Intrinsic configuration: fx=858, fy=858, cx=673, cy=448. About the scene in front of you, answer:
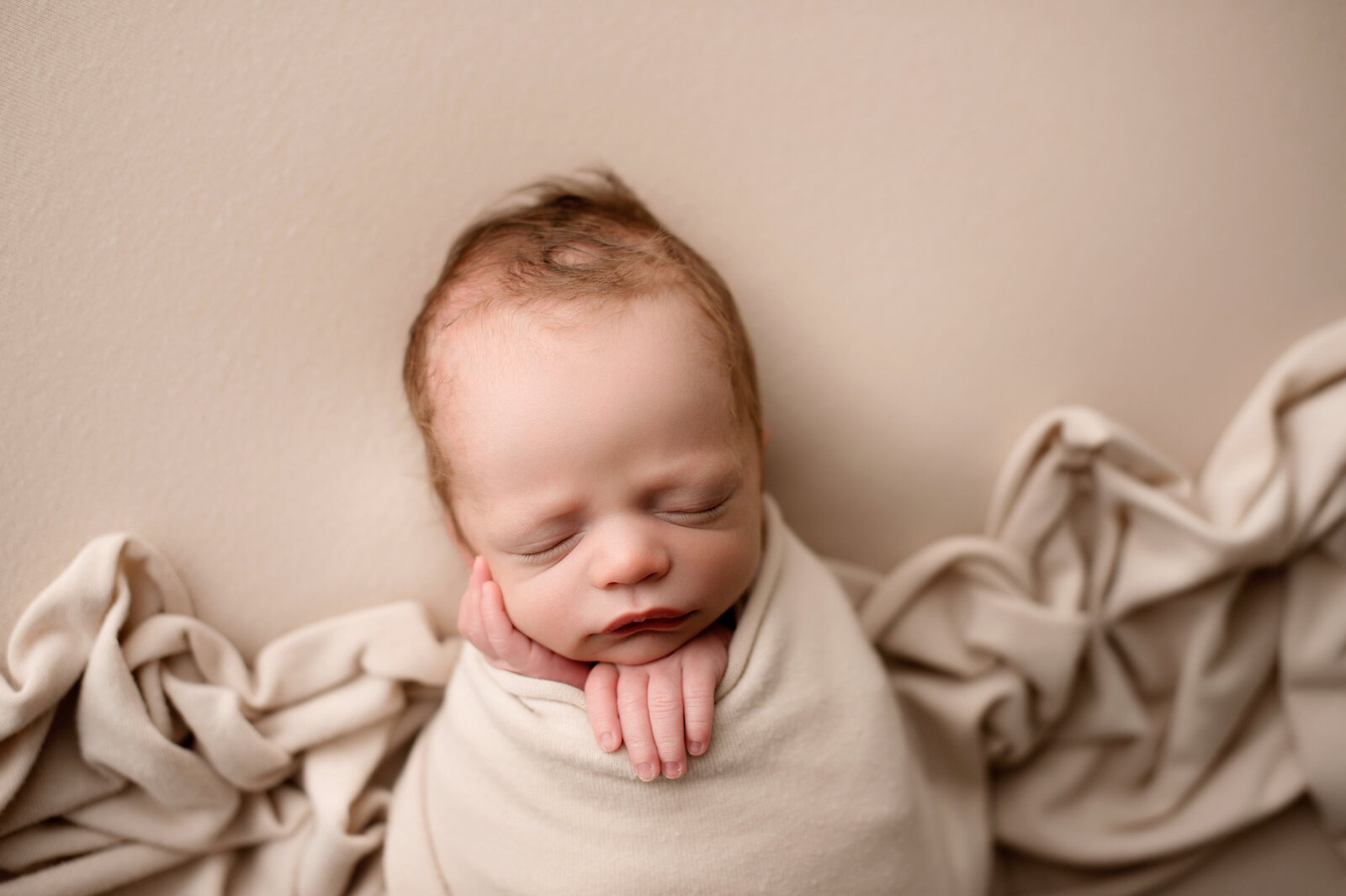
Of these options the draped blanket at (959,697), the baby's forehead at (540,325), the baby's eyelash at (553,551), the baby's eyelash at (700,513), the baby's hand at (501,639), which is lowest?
the draped blanket at (959,697)

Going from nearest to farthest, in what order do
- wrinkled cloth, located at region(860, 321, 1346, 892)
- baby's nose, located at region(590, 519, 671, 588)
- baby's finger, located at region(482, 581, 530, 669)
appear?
baby's nose, located at region(590, 519, 671, 588)
baby's finger, located at region(482, 581, 530, 669)
wrinkled cloth, located at region(860, 321, 1346, 892)

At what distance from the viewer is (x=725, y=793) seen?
94 centimetres

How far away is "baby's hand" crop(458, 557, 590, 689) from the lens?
0.96m

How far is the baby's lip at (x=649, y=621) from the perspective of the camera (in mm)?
892

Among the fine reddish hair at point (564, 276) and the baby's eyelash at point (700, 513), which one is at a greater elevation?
the fine reddish hair at point (564, 276)

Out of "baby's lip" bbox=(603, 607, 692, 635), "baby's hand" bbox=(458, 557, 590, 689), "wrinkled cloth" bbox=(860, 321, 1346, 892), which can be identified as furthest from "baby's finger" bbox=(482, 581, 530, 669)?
"wrinkled cloth" bbox=(860, 321, 1346, 892)

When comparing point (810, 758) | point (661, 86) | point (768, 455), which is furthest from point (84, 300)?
point (810, 758)

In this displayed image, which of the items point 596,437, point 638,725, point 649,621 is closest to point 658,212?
point 596,437

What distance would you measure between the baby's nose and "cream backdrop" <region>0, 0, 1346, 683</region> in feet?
1.31

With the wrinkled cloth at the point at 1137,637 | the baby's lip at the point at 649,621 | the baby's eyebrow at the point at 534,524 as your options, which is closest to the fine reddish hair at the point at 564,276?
the baby's eyebrow at the point at 534,524

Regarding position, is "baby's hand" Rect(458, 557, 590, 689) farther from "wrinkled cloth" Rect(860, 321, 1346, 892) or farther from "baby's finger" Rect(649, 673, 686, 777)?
"wrinkled cloth" Rect(860, 321, 1346, 892)

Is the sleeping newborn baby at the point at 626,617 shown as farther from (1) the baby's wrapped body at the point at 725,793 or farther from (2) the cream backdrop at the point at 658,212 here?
(2) the cream backdrop at the point at 658,212

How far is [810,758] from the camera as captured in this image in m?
0.97

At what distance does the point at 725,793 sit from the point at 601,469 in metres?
0.39
